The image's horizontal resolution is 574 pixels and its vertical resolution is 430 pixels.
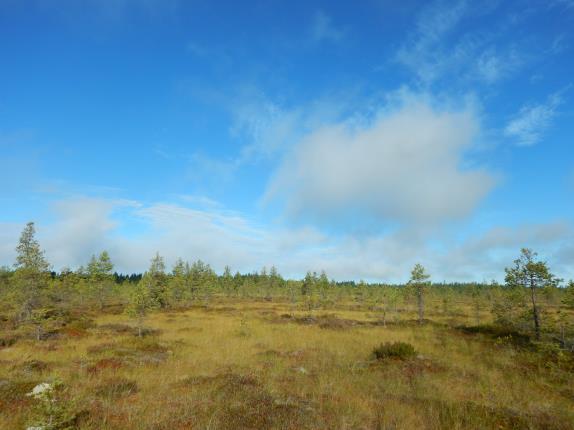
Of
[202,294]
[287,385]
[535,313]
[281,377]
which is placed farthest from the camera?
[202,294]

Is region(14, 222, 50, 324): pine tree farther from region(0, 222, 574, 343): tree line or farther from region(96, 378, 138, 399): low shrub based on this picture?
region(96, 378, 138, 399): low shrub

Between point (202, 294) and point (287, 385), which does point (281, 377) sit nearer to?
point (287, 385)

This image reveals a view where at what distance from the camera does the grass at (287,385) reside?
A: 23.0 ft

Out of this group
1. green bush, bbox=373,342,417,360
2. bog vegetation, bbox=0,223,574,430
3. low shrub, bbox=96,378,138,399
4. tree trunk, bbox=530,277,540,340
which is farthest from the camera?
tree trunk, bbox=530,277,540,340

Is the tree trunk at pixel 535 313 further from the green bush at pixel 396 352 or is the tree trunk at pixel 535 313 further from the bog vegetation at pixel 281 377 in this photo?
the green bush at pixel 396 352

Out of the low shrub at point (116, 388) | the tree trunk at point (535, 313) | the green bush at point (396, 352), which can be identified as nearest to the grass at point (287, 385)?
the low shrub at point (116, 388)

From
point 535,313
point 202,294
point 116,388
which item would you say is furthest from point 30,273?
point 202,294

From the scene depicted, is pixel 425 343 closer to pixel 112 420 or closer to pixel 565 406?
pixel 565 406

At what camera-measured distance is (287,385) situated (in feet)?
32.6

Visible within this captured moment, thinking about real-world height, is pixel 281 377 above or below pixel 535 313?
below

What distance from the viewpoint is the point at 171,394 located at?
29.0ft

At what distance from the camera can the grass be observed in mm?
6996

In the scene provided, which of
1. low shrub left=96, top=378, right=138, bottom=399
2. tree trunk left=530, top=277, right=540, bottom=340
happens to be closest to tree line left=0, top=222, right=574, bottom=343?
tree trunk left=530, top=277, right=540, bottom=340

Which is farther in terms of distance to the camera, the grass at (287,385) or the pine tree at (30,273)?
the pine tree at (30,273)
